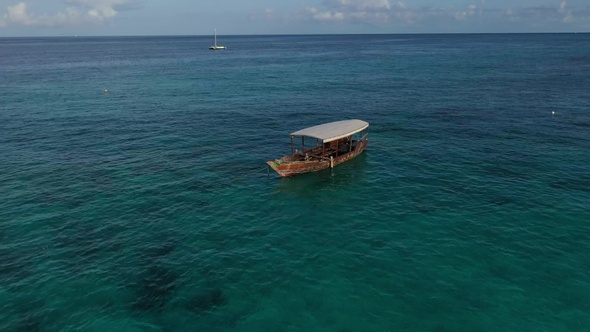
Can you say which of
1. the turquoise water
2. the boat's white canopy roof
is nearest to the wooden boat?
the boat's white canopy roof

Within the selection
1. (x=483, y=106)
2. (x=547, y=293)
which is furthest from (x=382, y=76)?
(x=547, y=293)

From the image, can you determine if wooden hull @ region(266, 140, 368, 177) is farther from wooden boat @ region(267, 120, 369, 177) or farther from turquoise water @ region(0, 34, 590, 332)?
turquoise water @ region(0, 34, 590, 332)

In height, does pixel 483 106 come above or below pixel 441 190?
above

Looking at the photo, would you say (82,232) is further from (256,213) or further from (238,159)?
(238,159)

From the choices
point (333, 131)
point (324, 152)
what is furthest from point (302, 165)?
point (333, 131)

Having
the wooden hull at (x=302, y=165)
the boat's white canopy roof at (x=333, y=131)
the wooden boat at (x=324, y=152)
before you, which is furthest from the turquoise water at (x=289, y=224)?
the boat's white canopy roof at (x=333, y=131)

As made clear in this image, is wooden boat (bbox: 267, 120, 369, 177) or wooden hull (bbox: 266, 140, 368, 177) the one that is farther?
wooden boat (bbox: 267, 120, 369, 177)

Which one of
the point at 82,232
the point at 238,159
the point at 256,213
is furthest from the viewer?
the point at 238,159

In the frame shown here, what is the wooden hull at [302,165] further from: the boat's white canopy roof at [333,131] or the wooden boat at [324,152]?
the boat's white canopy roof at [333,131]
